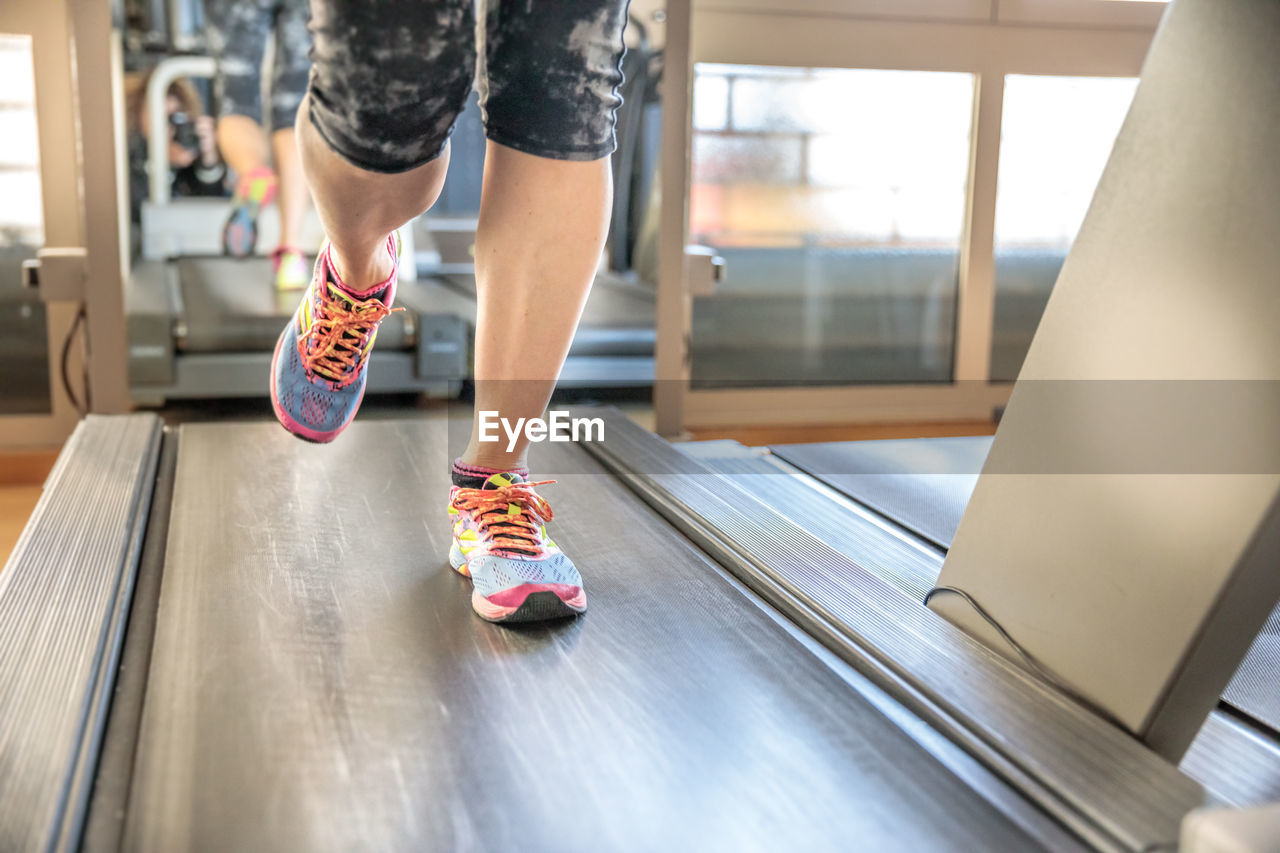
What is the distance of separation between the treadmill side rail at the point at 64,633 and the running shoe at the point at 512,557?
327 millimetres

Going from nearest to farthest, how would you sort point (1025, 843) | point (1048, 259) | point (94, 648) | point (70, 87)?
point (1025, 843) < point (94, 648) < point (70, 87) < point (1048, 259)

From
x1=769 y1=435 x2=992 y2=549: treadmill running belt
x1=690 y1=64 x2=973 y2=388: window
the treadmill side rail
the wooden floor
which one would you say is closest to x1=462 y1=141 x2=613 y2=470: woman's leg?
the treadmill side rail

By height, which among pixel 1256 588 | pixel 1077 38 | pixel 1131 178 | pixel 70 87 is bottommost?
pixel 1256 588

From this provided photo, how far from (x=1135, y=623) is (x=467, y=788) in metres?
0.53

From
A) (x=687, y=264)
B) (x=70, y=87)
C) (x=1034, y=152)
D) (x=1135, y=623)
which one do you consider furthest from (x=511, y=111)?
(x=1034, y=152)

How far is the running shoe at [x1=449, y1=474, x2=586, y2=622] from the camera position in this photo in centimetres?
107

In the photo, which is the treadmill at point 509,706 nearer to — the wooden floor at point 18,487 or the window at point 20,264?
the wooden floor at point 18,487

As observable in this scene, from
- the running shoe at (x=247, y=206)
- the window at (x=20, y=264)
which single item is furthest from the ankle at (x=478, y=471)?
the running shoe at (x=247, y=206)

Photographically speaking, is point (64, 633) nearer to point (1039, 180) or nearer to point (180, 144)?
point (180, 144)

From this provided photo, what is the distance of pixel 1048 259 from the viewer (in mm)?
3410

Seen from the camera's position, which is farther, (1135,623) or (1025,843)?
(1135,623)

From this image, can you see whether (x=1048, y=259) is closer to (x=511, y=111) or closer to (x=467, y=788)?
(x=511, y=111)

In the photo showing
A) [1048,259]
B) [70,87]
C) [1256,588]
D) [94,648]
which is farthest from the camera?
[1048,259]

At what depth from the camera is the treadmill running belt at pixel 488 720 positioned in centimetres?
72
